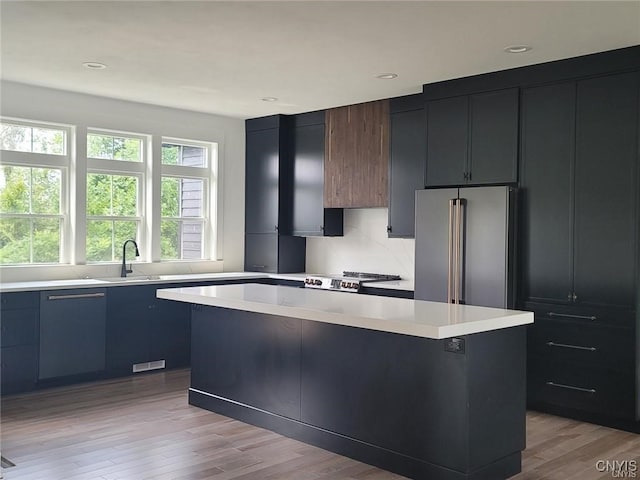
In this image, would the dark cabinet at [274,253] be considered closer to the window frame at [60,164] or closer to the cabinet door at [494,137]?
the window frame at [60,164]

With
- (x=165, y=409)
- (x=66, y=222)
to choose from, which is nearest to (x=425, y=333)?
(x=165, y=409)

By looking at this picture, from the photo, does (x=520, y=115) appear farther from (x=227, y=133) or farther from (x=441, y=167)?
(x=227, y=133)

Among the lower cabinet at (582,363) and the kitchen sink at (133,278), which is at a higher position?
the kitchen sink at (133,278)

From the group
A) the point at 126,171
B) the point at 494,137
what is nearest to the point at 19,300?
the point at 126,171

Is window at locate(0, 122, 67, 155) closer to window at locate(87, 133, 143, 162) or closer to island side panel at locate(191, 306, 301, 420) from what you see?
window at locate(87, 133, 143, 162)

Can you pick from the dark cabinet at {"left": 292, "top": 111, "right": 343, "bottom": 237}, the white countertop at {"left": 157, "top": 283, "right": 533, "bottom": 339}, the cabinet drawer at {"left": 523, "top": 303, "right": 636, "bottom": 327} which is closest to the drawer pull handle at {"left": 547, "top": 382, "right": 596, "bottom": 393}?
the cabinet drawer at {"left": 523, "top": 303, "right": 636, "bottom": 327}

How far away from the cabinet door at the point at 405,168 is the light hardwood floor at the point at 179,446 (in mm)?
2064

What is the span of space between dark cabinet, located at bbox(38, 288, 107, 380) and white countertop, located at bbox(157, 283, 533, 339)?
1.24 meters

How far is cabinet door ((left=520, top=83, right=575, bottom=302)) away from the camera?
15.4 feet

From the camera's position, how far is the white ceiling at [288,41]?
11.9 ft

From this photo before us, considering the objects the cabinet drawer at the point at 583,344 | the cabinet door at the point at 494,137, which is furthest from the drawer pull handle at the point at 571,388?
the cabinet door at the point at 494,137

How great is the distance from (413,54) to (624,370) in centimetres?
255

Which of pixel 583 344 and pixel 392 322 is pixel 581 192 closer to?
pixel 583 344

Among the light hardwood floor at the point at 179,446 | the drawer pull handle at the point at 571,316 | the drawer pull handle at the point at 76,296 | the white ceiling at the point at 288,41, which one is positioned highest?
the white ceiling at the point at 288,41
